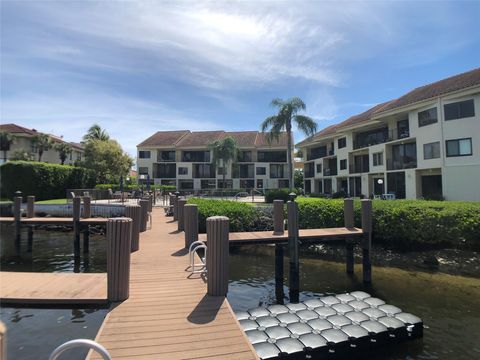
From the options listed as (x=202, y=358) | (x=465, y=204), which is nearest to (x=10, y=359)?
(x=202, y=358)

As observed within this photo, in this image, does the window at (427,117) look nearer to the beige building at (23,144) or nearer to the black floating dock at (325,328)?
the black floating dock at (325,328)

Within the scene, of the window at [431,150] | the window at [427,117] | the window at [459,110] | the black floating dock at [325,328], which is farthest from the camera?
the window at [427,117]

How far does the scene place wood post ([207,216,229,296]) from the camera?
21.8 ft

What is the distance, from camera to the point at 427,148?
30578mm

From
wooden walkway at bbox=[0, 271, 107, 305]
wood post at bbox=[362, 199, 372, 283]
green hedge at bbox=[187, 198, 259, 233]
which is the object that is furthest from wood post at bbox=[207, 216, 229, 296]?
green hedge at bbox=[187, 198, 259, 233]

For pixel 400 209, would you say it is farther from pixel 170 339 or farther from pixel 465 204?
pixel 170 339

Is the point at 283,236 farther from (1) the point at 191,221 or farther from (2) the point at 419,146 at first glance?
(2) the point at 419,146

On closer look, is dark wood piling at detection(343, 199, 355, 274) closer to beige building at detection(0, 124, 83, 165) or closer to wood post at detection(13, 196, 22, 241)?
wood post at detection(13, 196, 22, 241)

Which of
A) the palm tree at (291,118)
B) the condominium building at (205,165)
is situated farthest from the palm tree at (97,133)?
the palm tree at (291,118)

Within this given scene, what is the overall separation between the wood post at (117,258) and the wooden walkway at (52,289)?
1.46ft

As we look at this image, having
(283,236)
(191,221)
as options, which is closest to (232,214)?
(283,236)

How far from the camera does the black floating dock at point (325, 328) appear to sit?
689 centimetres

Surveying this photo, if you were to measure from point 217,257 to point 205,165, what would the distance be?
56417mm

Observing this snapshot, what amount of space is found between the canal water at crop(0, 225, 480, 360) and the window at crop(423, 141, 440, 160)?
664 inches
